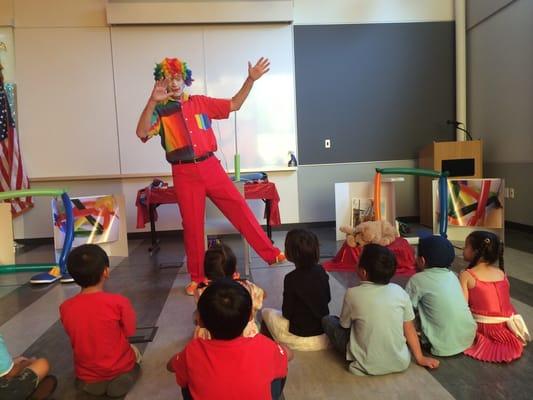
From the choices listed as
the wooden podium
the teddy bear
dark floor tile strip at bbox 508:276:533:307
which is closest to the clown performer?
the teddy bear

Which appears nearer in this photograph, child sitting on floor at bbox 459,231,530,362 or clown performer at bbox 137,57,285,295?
child sitting on floor at bbox 459,231,530,362

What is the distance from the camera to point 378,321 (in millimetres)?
1735

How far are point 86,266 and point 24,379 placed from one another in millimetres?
459

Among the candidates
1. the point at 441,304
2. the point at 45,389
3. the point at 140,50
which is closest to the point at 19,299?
the point at 45,389

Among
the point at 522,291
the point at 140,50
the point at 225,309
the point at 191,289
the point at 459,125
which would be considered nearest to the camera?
the point at 225,309

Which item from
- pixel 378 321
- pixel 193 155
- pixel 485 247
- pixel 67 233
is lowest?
pixel 378 321

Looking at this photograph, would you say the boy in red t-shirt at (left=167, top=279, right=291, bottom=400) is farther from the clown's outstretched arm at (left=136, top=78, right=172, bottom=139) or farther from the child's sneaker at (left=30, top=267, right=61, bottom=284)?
the child's sneaker at (left=30, top=267, right=61, bottom=284)

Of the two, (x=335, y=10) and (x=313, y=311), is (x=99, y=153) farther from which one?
(x=313, y=311)

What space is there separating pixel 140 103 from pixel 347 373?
15.0 ft

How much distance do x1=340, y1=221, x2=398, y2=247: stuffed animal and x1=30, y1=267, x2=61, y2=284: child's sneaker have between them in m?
2.53

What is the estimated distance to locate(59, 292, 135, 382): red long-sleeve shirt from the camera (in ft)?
5.47

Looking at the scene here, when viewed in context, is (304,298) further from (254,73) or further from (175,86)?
(175,86)

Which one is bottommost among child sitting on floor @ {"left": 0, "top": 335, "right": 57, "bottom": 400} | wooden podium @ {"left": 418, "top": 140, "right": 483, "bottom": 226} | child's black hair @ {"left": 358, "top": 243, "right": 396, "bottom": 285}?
child sitting on floor @ {"left": 0, "top": 335, "right": 57, "bottom": 400}

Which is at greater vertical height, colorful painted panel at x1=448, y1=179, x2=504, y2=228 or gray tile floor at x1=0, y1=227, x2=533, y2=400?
colorful painted panel at x1=448, y1=179, x2=504, y2=228
